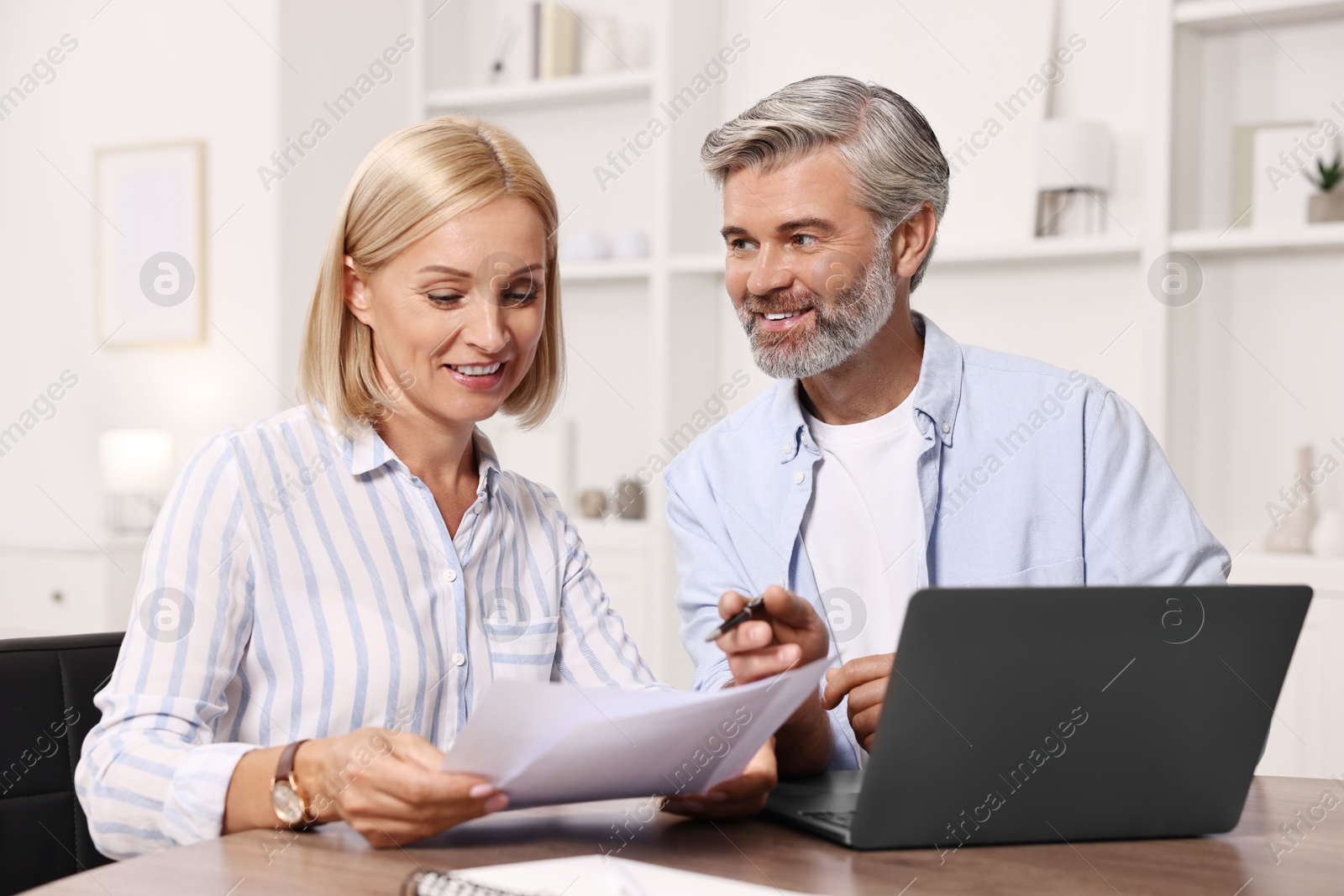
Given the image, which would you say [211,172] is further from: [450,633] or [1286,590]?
[1286,590]

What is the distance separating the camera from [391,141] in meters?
1.43

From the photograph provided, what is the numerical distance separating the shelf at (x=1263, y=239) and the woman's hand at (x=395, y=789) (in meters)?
2.76

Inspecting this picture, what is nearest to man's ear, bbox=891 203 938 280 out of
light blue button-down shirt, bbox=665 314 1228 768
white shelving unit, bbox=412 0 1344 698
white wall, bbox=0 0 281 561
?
light blue button-down shirt, bbox=665 314 1228 768

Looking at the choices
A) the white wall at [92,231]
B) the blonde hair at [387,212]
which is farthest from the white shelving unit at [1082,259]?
the blonde hair at [387,212]

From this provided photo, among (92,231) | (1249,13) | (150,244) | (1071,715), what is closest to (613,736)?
(1071,715)

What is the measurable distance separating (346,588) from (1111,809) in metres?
0.79

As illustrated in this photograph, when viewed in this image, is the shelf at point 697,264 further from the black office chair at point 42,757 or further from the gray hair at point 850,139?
the black office chair at point 42,757

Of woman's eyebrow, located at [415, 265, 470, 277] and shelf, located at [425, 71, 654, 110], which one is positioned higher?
shelf, located at [425, 71, 654, 110]

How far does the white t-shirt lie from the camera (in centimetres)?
184

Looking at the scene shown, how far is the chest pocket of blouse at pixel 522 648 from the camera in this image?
1.45m

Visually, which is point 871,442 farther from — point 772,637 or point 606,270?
point 606,270

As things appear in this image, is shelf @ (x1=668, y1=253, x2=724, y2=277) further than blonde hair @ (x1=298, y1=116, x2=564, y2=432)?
Answer: Yes

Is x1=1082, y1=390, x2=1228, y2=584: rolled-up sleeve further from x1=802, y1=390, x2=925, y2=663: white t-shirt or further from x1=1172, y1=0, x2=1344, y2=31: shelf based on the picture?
→ x1=1172, y1=0, x2=1344, y2=31: shelf

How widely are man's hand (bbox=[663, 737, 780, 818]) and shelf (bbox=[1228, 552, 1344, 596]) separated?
230cm
